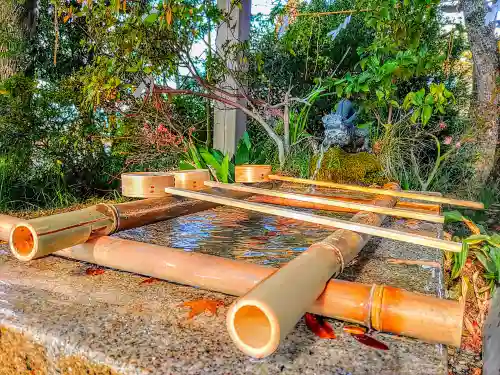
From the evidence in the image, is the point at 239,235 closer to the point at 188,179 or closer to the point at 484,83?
the point at 188,179

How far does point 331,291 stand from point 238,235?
112 centimetres

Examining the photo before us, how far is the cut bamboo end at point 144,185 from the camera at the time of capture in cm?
204

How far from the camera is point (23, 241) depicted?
1.32 metres

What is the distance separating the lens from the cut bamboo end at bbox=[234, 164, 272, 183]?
2.91 m

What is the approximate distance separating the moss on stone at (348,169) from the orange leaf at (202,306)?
3000mm

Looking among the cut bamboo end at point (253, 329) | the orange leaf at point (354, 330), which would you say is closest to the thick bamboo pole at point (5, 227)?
the cut bamboo end at point (253, 329)

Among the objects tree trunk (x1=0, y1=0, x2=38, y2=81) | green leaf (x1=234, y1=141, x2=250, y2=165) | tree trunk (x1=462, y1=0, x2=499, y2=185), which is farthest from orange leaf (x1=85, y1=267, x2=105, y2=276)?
tree trunk (x1=462, y1=0, x2=499, y2=185)

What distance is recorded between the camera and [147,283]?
130cm

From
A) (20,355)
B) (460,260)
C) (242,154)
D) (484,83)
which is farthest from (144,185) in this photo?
(484,83)

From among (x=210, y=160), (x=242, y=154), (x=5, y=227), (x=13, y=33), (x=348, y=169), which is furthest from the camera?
(x=13, y=33)

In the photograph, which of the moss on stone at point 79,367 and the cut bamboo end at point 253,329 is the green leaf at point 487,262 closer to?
the cut bamboo end at point 253,329

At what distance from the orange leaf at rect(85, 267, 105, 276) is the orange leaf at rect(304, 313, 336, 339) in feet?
2.51

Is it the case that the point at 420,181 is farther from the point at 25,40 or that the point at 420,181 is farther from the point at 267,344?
the point at 25,40

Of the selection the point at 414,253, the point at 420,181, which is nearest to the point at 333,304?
the point at 414,253
